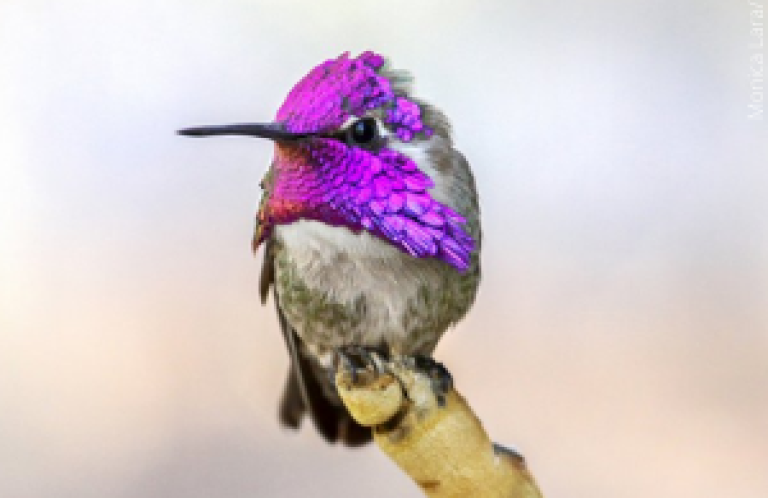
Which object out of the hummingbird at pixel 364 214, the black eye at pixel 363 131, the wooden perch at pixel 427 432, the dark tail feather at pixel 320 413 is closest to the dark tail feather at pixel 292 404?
the dark tail feather at pixel 320 413

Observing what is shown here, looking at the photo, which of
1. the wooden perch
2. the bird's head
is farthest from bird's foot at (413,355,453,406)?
the bird's head

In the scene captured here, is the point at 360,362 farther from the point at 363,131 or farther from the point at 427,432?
the point at 363,131

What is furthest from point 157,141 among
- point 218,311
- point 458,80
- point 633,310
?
point 633,310

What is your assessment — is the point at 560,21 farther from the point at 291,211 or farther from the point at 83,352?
the point at 83,352

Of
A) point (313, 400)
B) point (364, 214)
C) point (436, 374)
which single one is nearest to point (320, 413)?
point (313, 400)

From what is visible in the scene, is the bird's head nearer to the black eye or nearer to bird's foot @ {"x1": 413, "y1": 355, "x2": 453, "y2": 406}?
the black eye

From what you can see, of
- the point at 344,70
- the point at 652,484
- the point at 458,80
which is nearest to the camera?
the point at 344,70
